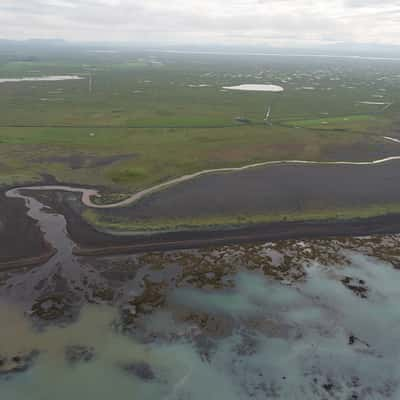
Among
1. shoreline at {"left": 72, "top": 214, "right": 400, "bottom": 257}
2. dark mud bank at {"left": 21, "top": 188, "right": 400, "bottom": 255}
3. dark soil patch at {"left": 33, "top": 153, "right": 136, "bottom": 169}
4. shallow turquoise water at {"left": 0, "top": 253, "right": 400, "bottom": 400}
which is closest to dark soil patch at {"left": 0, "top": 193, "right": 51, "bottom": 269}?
dark mud bank at {"left": 21, "top": 188, "right": 400, "bottom": 255}

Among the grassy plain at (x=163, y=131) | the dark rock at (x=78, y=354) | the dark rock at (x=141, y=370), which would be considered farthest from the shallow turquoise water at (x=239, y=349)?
the grassy plain at (x=163, y=131)

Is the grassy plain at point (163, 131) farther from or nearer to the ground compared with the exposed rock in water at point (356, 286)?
farther from the ground

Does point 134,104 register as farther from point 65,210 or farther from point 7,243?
point 7,243

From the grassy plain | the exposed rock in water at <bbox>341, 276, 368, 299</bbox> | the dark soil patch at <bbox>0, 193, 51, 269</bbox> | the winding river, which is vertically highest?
the grassy plain

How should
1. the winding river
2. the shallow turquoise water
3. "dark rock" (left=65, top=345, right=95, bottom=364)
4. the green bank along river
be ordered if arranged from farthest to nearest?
the winding river < "dark rock" (left=65, top=345, right=95, bottom=364) < the green bank along river < the shallow turquoise water

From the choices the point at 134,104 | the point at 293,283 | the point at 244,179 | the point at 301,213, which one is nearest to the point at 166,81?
the point at 134,104

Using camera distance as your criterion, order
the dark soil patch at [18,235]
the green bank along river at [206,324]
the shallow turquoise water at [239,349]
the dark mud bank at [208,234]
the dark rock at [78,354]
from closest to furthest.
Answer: the shallow turquoise water at [239,349] < the green bank along river at [206,324] < the dark rock at [78,354] < the dark soil patch at [18,235] < the dark mud bank at [208,234]

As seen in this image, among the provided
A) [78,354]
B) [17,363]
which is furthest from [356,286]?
[17,363]

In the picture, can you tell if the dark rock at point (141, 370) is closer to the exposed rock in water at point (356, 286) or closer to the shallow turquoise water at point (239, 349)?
the shallow turquoise water at point (239, 349)

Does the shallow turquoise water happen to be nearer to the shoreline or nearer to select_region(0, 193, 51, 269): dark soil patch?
the shoreline
